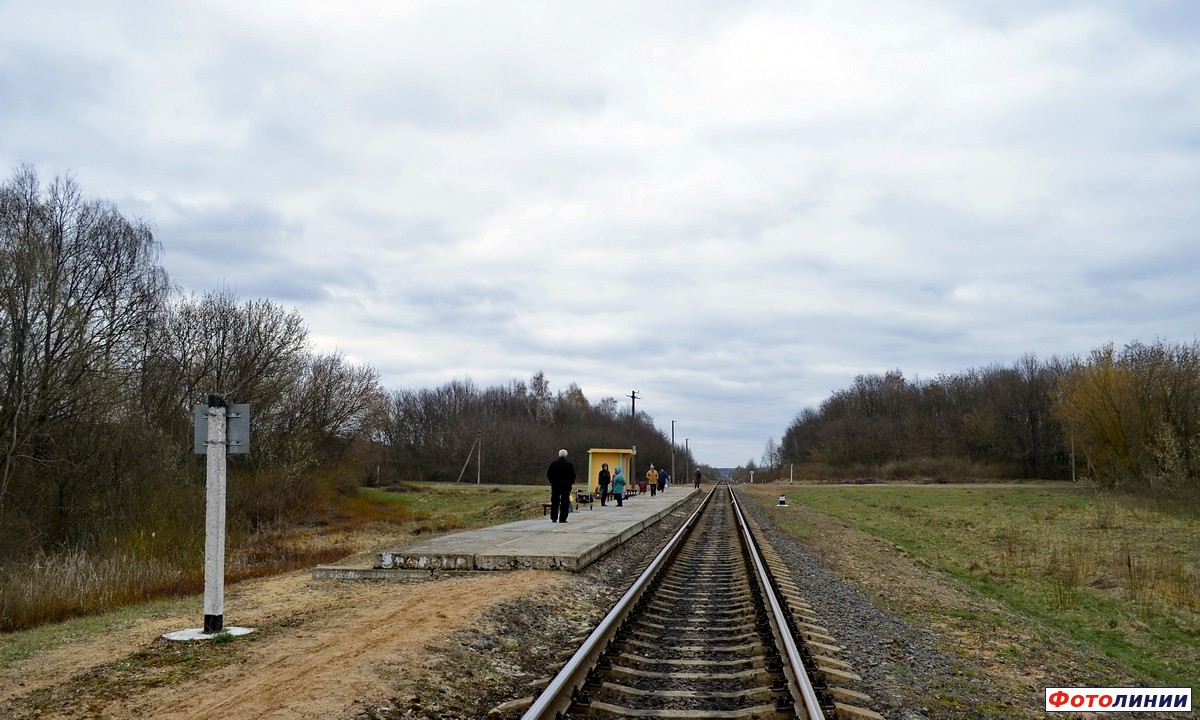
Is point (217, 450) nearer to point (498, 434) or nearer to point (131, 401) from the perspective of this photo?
point (131, 401)

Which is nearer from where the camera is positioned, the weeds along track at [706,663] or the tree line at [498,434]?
the weeds along track at [706,663]

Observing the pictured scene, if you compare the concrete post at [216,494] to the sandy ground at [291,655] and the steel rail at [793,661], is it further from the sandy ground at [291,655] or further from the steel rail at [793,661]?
the steel rail at [793,661]

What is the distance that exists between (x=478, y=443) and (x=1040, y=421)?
6196 centimetres

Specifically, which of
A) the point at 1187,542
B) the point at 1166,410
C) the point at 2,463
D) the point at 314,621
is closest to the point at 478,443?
the point at 1166,410

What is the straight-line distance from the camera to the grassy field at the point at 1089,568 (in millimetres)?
11000

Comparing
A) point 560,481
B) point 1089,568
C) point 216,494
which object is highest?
point 216,494

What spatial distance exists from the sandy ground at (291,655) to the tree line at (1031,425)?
33.8m

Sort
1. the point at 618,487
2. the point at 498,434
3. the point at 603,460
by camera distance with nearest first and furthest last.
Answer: the point at 618,487 → the point at 603,460 → the point at 498,434

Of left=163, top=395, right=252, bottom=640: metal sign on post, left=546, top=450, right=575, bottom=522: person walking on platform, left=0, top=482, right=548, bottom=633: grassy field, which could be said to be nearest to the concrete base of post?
left=163, top=395, right=252, bottom=640: metal sign on post

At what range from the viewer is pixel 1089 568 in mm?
17609

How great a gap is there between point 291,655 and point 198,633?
1615mm

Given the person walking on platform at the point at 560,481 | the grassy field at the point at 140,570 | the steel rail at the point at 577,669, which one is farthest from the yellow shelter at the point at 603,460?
the steel rail at the point at 577,669

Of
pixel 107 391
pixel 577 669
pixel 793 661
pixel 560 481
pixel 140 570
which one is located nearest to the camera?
pixel 577 669

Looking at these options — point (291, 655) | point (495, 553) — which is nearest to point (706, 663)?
point (291, 655)
